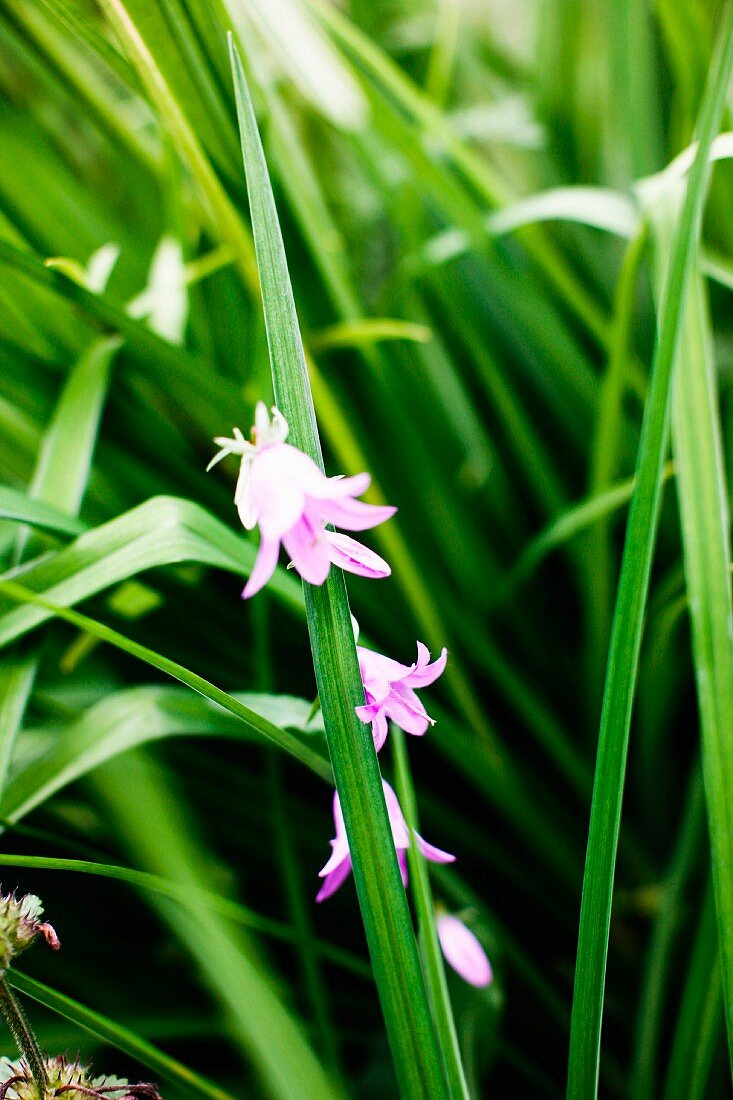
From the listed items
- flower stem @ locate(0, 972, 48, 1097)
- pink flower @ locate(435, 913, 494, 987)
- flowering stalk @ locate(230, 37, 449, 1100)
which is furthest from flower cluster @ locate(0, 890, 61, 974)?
pink flower @ locate(435, 913, 494, 987)

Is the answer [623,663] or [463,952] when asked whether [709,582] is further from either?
[463,952]

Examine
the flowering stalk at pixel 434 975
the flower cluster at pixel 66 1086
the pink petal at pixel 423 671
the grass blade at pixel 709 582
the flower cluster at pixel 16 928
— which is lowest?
the flower cluster at pixel 66 1086

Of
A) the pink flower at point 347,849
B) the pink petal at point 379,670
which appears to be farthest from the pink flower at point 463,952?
the pink petal at point 379,670

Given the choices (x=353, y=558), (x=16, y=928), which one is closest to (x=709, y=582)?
(x=353, y=558)

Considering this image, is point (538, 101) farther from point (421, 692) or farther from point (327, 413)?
point (421, 692)

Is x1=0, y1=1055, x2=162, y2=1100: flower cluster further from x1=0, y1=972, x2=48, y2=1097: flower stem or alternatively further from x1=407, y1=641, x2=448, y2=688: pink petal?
x1=407, y1=641, x2=448, y2=688: pink petal

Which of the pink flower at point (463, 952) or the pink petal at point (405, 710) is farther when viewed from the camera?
the pink flower at point (463, 952)

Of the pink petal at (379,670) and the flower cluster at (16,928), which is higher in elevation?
the pink petal at (379,670)

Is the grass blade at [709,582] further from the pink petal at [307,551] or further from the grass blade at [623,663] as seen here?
the pink petal at [307,551]
